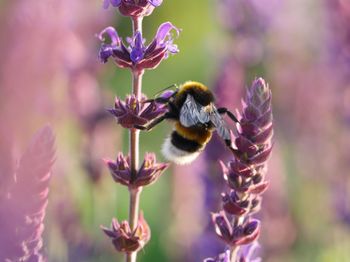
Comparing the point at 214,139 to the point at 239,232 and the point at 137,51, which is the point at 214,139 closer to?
the point at 137,51

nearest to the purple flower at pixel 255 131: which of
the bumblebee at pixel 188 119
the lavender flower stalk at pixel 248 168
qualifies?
the lavender flower stalk at pixel 248 168

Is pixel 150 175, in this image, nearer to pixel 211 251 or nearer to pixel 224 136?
pixel 224 136

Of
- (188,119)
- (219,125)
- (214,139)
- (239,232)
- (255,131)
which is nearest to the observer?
(255,131)

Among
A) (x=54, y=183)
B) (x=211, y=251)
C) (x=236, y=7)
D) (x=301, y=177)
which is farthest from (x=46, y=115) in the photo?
(x=301, y=177)

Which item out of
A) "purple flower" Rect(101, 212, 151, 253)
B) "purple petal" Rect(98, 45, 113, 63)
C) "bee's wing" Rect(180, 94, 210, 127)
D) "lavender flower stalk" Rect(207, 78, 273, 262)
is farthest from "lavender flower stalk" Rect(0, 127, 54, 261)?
"bee's wing" Rect(180, 94, 210, 127)

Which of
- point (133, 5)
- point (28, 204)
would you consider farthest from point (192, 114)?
point (28, 204)

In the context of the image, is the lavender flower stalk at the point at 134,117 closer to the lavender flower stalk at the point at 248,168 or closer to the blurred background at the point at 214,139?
the lavender flower stalk at the point at 248,168
